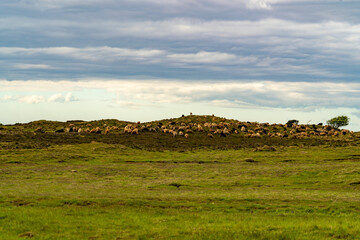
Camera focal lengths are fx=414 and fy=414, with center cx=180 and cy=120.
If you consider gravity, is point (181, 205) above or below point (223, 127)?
below

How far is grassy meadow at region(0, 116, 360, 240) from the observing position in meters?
24.7

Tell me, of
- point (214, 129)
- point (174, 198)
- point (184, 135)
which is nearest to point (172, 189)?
point (174, 198)

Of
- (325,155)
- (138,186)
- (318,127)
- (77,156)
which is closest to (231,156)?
(325,155)

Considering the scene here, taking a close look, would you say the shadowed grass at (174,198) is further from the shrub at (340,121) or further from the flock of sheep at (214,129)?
the shrub at (340,121)

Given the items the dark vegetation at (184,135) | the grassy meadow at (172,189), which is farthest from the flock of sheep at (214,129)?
the grassy meadow at (172,189)

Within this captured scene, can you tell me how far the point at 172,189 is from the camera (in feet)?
138

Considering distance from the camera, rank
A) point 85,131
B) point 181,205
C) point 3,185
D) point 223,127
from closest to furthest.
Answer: point 181,205 < point 3,185 < point 85,131 < point 223,127

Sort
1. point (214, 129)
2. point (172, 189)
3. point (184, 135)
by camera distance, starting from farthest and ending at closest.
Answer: point (214, 129)
point (184, 135)
point (172, 189)

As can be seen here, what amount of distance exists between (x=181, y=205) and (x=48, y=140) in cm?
6234

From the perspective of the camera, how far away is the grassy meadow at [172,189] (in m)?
24.7

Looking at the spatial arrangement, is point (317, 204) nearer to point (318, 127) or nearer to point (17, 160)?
point (17, 160)

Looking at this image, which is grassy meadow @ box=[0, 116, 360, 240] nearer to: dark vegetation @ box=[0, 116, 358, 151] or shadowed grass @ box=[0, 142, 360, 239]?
shadowed grass @ box=[0, 142, 360, 239]

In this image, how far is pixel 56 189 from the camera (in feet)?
134

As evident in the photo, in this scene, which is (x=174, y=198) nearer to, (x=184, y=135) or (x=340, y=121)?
(x=184, y=135)
